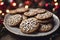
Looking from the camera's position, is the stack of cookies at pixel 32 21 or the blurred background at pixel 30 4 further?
the blurred background at pixel 30 4

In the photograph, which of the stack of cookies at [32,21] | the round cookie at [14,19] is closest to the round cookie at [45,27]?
the stack of cookies at [32,21]

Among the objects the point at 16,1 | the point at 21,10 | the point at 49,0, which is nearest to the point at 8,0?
the point at 16,1

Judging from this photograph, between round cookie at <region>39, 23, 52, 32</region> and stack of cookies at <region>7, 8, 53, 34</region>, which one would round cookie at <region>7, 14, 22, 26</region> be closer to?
stack of cookies at <region>7, 8, 53, 34</region>

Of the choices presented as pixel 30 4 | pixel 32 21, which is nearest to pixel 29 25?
pixel 32 21

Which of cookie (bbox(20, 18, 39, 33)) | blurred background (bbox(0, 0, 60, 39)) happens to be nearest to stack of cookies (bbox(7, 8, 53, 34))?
cookie (bbox(20, 18, 39, 33))

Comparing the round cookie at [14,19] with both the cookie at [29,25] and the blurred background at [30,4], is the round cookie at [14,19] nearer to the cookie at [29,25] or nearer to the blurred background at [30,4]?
the cookie at [29,25]

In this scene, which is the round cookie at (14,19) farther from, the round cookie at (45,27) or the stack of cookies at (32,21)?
the round cookie at (45,27)

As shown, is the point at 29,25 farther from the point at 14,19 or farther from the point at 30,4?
the point at 30,4
